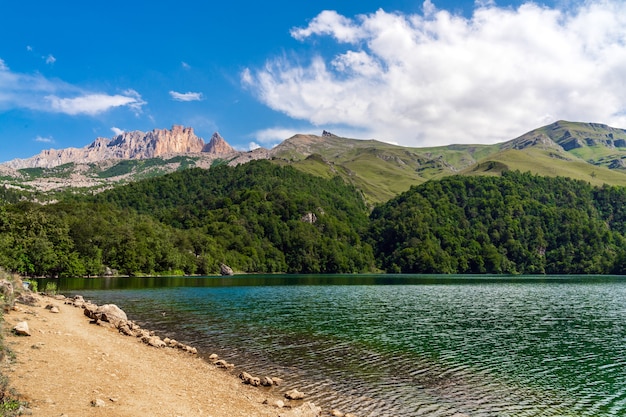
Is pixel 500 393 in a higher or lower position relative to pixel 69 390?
lower

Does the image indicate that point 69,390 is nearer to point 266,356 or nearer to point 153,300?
point 266,356

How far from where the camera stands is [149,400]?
19609mm

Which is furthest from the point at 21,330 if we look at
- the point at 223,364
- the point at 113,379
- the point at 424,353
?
the point at 424,353

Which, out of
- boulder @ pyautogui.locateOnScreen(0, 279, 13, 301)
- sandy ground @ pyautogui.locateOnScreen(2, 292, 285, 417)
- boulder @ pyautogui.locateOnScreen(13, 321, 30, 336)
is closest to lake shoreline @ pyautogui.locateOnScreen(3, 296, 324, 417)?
sandy ground @ pyautogui.locateOnScreen(2, 292, 285, 417)

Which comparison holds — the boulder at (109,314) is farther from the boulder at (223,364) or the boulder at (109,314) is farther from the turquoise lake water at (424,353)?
the boulder at (223,364)

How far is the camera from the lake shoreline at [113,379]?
17984mm

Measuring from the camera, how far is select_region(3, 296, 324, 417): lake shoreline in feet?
59.0

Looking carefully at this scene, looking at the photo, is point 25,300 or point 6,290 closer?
point 6,290

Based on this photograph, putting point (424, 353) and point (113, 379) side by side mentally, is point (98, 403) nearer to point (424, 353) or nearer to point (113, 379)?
point (113, 379)

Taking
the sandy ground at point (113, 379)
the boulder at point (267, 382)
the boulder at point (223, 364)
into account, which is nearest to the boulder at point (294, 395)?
the sandy ground at point (113, 379)

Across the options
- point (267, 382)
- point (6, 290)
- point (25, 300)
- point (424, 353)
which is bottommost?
point (424, 353)

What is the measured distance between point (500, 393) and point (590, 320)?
43.3 meters

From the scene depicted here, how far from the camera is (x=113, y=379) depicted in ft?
72.5

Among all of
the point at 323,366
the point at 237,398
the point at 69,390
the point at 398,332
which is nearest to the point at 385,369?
the point at 323,366
